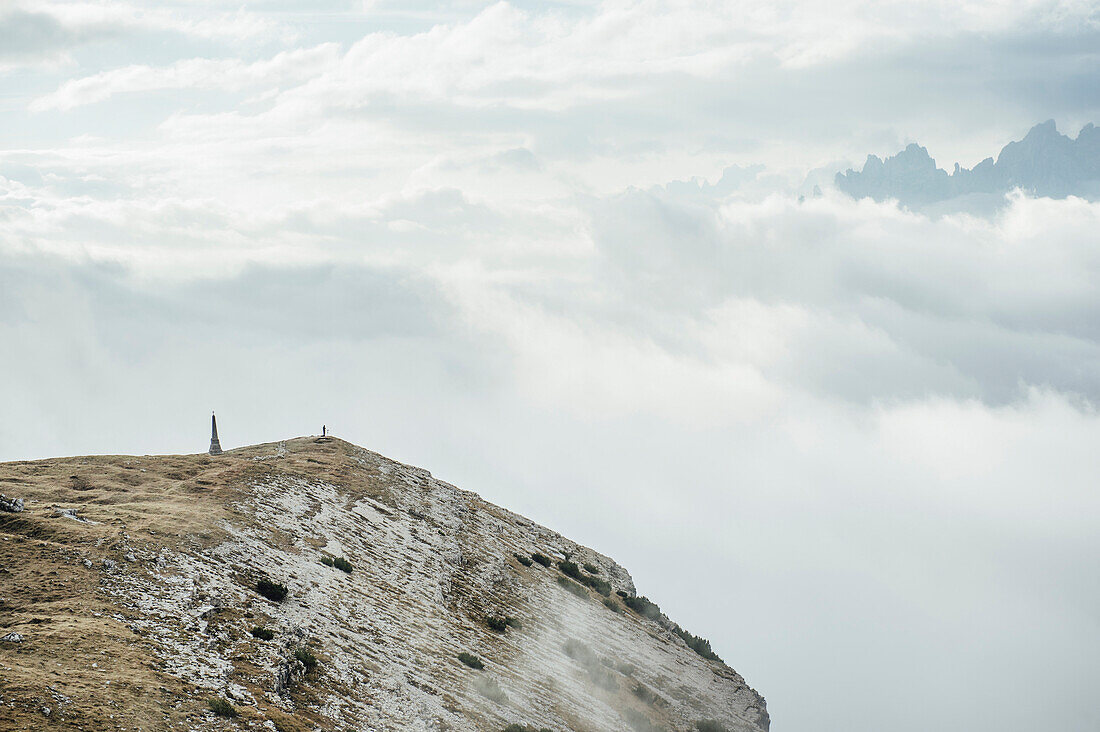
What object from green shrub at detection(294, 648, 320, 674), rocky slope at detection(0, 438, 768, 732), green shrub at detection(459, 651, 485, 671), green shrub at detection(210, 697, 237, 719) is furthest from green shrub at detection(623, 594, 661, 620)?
green shrub at detection(210, 697, 237, 719)

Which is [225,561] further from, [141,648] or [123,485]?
[123,485]

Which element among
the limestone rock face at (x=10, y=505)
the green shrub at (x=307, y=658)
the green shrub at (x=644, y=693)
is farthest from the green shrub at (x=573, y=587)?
the limestone rock face at (x=10, y=505)

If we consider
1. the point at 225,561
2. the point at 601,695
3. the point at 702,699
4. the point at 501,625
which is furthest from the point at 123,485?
the point at 702,699

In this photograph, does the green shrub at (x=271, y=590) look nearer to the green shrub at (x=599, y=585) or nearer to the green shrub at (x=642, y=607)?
the green shrub at (x=599, y=585)

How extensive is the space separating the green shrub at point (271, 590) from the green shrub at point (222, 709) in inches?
394

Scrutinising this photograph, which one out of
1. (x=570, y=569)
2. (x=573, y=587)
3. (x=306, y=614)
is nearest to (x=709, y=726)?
(x=573, y=587)

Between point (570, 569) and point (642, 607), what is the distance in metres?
7.49

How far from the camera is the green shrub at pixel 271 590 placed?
3512 centimetres

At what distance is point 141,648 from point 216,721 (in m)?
4.59

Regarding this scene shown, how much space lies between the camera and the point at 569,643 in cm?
5091

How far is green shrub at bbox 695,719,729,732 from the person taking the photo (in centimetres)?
4922

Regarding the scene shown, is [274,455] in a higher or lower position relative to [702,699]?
higher

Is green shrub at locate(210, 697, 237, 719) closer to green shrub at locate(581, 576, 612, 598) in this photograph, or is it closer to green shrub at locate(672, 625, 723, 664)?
green shrub at locate(581, 576, 612, 598)

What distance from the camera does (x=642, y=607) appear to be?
219ft
